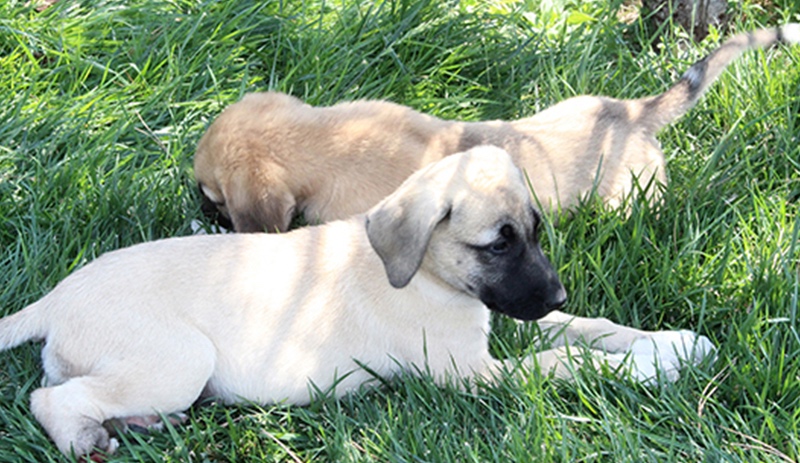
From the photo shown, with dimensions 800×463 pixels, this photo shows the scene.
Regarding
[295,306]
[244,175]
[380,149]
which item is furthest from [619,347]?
[244,175]

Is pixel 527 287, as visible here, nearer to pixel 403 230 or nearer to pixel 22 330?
pixel 403 230

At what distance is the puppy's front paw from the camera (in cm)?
392

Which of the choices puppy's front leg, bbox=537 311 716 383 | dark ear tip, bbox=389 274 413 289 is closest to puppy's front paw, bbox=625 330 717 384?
puppy's front leg, bbox=537 311 716 383

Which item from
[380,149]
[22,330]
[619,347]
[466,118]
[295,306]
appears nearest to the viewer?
[22,330]

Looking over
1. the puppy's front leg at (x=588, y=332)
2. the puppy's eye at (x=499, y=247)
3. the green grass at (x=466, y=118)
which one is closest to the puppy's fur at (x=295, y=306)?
the puppy's eye at (x=499, y=247)

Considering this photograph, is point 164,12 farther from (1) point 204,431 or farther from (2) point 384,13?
(1) point 204,431

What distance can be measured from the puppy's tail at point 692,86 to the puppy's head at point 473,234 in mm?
1427

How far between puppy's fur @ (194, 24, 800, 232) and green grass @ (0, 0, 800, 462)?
231 millimetres

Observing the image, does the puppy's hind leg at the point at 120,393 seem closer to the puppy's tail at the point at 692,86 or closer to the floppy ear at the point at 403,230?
the floppy ear at the point at 403,230

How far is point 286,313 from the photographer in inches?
163

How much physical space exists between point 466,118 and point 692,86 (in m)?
1.17

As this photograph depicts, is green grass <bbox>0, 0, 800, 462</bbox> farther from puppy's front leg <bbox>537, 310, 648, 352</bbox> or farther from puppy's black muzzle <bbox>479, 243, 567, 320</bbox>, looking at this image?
puppy's black muzzle <bbox>479, 243, 567, 320</bbox>

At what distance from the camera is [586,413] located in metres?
3.82

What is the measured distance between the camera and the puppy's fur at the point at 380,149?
4.84m
